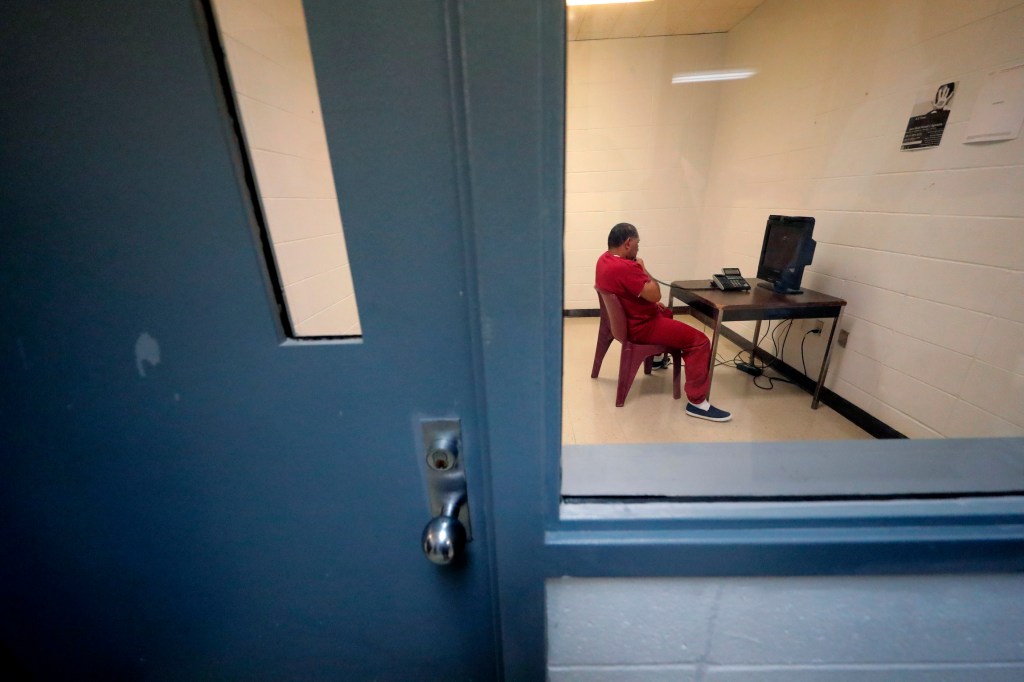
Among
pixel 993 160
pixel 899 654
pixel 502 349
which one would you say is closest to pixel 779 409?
pixel 993 160

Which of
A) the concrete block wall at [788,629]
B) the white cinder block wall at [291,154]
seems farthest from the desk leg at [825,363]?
the white cinder block wall at [291,154]

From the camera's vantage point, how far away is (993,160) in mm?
1639

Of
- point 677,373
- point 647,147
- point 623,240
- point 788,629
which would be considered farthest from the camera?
point 647,147

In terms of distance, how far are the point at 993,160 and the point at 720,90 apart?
2.40 metres

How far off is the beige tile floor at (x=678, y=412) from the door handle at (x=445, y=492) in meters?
1.47

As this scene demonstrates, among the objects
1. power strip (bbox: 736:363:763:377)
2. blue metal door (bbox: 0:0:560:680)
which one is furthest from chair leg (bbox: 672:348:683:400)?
blue metal door (bbox: 0:0:560:680)

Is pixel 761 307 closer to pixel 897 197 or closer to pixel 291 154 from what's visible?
pixel 897 197

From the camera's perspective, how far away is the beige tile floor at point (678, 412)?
215 cm

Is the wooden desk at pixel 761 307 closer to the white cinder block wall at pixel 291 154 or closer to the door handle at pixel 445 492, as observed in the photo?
the door handle at pixel 445 492

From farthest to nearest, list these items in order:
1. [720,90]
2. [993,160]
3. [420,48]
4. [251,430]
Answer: [720,90] → [993,160] → [251,430] → [420,48]

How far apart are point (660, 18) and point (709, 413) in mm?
3360

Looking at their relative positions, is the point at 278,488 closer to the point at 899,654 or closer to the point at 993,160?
the point at 899,654

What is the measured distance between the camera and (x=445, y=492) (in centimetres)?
49

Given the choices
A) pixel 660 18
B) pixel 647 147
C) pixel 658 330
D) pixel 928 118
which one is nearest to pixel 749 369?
pixel 658 330
